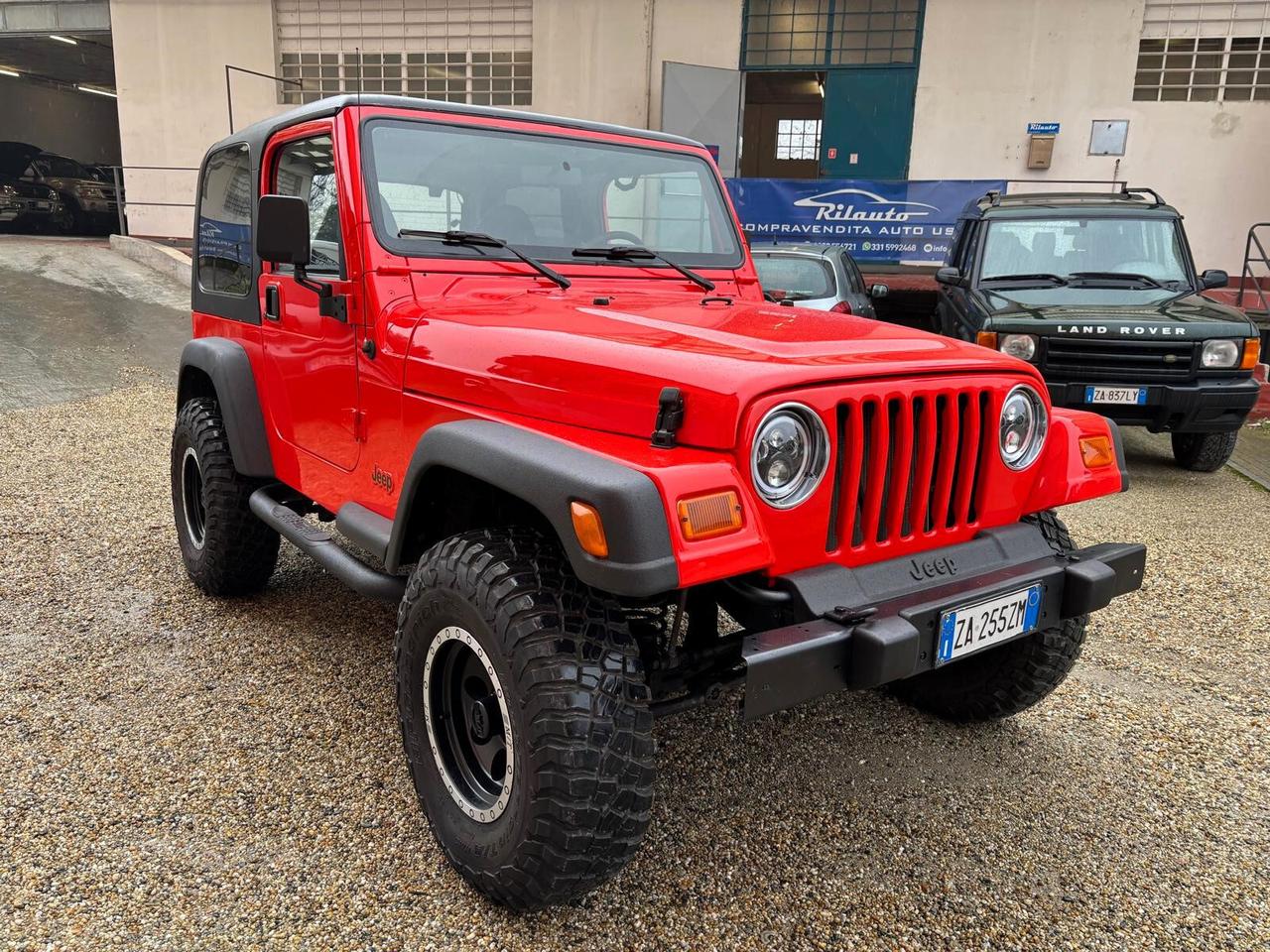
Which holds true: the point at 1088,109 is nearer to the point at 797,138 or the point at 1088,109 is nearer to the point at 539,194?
the point at 797,138

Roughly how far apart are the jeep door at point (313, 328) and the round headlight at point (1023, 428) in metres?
1.93

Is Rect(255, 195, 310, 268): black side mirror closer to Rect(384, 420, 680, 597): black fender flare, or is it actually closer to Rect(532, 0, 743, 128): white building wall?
Rect(384, 420, 680, 597): black fender flare

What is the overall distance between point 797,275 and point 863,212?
347cm

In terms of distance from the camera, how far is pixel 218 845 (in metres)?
2.49

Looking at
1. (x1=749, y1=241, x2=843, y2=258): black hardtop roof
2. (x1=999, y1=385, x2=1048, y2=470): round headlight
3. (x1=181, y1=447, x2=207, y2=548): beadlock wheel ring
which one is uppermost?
(x1=749, y1=241, x2=843, y2=258): black hardtop roof

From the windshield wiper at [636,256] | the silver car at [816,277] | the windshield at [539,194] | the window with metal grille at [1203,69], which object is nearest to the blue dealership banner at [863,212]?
the silver car at [816,277]

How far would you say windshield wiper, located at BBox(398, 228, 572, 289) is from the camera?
292 centimetres

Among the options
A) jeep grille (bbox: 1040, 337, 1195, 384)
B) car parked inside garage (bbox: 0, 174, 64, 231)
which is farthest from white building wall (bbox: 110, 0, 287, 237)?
jeep grille (bbox: 1040, 337, 1195, 384)

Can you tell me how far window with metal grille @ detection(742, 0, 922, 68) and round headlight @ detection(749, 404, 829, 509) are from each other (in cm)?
1262

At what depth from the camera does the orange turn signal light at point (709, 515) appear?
1.89 meters

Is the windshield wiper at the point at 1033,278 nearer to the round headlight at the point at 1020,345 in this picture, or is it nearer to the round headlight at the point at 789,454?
the round headlight at the point at 1020,345

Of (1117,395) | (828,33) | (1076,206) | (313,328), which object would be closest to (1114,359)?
(1117,395)

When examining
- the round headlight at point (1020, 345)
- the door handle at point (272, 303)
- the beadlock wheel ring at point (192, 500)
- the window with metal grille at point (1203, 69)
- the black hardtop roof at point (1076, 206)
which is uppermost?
the window with metal grille at point (1203, 69)

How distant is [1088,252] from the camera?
709 cm
